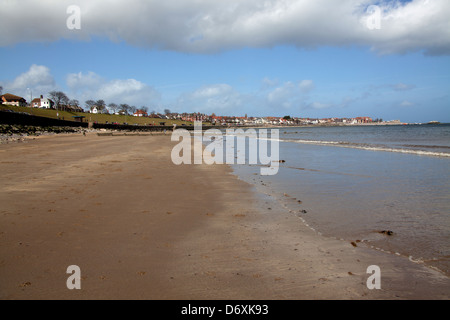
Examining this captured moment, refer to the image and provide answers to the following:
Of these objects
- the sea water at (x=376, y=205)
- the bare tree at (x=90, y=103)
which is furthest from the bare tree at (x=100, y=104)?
the sea water at (x=376, y=205)

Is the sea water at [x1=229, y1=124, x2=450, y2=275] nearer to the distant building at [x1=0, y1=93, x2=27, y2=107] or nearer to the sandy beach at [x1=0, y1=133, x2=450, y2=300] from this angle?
the sandy beach at [x1=0, y1=133, x2=450, y2=300]

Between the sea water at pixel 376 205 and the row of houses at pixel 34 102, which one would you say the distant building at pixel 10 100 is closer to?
the row of houses at pixel 34 102

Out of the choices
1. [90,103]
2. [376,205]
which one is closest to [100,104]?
[90,103]

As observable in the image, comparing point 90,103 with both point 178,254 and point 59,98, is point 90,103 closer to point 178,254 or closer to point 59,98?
point 59,98

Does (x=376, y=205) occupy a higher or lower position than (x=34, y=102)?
A: lower

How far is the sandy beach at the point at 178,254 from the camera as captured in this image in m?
3.47

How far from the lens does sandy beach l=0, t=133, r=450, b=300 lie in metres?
3.47

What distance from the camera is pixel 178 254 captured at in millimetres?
4449

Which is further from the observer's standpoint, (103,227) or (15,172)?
(15,172)
